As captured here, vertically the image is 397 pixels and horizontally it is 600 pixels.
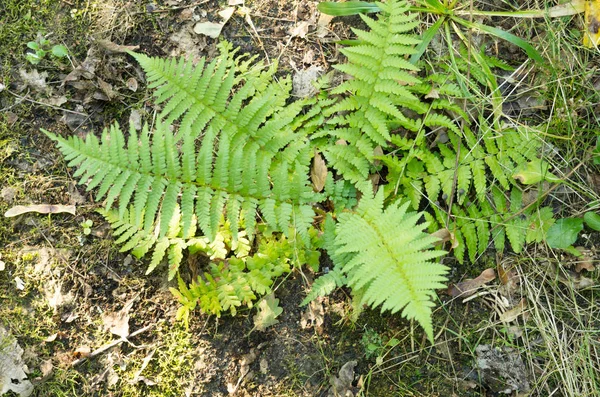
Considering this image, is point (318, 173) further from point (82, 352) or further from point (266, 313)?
point (82, 352)

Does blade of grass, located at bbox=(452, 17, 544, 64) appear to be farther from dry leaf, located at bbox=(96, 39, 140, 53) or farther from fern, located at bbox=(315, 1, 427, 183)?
dry leaf, located at bbox=(96, 39, 140, 53)

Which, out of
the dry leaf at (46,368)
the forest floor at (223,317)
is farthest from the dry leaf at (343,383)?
the dry leaf at (46,368)

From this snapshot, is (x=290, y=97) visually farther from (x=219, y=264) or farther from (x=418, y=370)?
(x=418, y=370)

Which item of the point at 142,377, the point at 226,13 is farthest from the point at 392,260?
the point at 226,13

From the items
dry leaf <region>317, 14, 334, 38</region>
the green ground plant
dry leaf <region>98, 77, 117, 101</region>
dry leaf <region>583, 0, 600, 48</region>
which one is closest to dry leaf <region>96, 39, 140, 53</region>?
dry leaf <region>98, 77, 117, 101</region>

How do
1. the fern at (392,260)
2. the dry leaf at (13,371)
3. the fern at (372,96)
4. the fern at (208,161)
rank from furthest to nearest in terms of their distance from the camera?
the dry leaf at (13,371), the fern at (372,96), the fern at (208,161), the fern at (392,260)

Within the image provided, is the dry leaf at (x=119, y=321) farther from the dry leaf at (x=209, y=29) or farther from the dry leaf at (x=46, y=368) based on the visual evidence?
the dry leaf at (x=209, y=29)

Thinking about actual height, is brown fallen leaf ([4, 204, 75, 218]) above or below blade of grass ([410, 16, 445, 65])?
below
